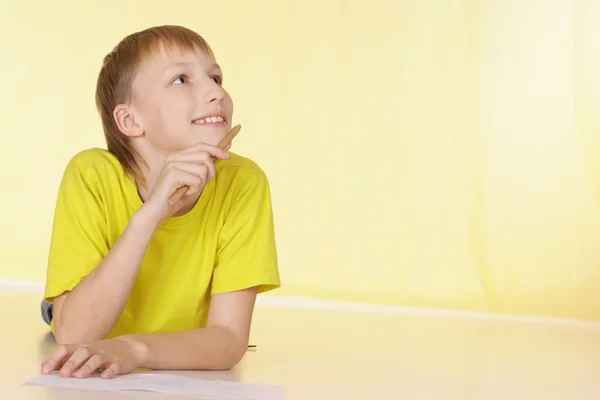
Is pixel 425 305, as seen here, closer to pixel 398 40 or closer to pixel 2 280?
pixel 398 40

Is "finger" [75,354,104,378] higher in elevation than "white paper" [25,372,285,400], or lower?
higher

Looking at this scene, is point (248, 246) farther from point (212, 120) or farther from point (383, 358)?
point (383, 358)

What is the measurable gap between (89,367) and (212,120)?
0.42 m

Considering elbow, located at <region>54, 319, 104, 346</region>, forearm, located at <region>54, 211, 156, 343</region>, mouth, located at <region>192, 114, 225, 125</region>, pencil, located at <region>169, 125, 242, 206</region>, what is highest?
mouth, located at <region>192, 114, 225, 125</region>

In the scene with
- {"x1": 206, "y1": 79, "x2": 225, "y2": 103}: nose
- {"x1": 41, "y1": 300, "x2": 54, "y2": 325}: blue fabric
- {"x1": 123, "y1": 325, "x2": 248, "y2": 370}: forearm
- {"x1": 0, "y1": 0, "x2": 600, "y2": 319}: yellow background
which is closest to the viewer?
{"x1": 123, "y1": 325, "x2": 248, "y2": 370}: forearm

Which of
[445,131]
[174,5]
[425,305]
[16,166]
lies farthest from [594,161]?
[16,166]

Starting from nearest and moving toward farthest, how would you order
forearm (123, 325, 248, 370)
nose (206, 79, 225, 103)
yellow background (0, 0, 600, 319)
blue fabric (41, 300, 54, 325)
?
forearm (123, 325, 248, 370), nose (206, 79, 225, 103), blue fabric (41, 300, 54, 325), yellow background (0, 0, 600, 319)

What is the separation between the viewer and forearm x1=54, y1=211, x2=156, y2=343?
1312 millimetres

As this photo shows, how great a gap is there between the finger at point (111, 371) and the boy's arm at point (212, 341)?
69 mm

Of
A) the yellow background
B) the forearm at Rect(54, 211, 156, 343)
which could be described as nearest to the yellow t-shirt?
the forearm at Rect(54, 211, 156, 343)

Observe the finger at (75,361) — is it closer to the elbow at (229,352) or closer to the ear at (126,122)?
the elbow at (229,352)

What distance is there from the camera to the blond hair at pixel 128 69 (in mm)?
1488

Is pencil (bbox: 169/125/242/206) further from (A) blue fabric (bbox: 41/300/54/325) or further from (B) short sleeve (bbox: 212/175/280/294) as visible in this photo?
(A) blue fabric (bbox: 41/300/54/325)

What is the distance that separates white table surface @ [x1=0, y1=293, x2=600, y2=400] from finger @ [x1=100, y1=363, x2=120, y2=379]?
64mm
